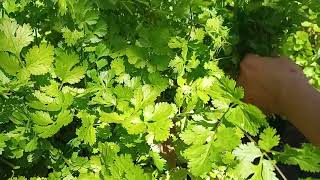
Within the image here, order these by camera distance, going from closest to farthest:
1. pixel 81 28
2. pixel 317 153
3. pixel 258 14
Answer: pixel 317 153, pixel 81 28, pixel 258 14

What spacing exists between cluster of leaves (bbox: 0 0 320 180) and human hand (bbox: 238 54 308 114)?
0.05 m

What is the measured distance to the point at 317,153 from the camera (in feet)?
2.73

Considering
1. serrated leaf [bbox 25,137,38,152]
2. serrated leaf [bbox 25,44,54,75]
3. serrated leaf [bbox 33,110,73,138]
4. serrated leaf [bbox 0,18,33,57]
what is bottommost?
serrated leaf [bbox 25,137,38,152]

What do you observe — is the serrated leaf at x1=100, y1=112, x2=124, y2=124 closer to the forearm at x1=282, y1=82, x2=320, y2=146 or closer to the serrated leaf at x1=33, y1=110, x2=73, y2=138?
the serrated leaf at x1=33, y1=110, x2=73, y2=138

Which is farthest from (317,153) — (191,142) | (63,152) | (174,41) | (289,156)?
(63,152)

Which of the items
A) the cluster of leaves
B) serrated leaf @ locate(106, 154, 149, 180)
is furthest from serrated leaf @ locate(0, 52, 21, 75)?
serrated leaf @ locate(106, 154, 149, 180)

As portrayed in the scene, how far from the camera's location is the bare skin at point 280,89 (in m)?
1.22

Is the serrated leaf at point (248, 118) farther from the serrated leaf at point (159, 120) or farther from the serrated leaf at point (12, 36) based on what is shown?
the serrated leaf at point (12, 36)

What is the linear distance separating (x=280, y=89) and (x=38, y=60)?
28.2 inches

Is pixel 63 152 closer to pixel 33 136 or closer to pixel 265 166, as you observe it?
pixel 33 136

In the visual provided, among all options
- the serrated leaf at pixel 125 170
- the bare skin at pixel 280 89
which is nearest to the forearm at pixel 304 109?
the bare skin at pixel 280 89

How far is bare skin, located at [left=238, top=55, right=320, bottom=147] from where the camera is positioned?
4.00 ft

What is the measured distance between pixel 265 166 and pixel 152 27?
1.43 ft

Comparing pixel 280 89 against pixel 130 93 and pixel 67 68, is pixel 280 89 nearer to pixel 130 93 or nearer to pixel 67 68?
pixel 130 93
